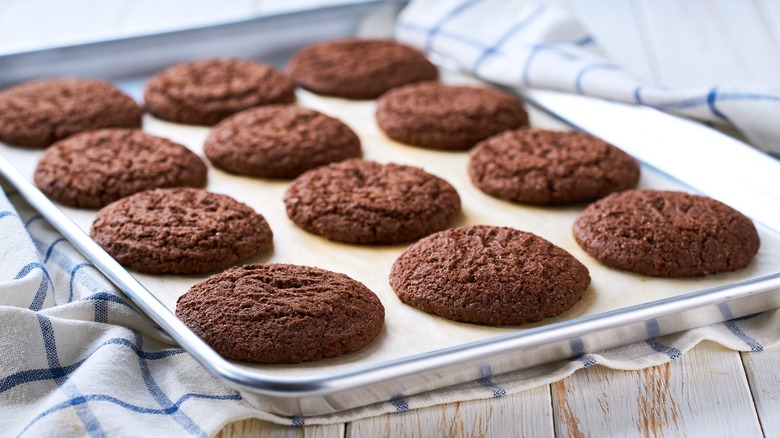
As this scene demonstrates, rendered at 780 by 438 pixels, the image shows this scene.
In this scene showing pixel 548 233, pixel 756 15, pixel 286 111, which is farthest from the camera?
pixel 756 15

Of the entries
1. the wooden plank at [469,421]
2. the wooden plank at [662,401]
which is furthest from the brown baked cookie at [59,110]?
the wooden plank at [662,401]

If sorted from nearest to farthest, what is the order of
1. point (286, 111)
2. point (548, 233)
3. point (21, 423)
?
point (21, 423)
point (548, 233)
point (286, 111)

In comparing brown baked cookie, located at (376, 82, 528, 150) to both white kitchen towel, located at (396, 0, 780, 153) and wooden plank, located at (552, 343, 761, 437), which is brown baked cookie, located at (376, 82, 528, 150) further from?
wooden plank, located at (552, 343, 761, 437)

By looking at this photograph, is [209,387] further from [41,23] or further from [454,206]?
[41,23]

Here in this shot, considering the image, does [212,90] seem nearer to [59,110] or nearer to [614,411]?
[59,110]

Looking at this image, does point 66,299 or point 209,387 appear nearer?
point 209,387

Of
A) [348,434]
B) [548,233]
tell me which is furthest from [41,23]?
[348,434]

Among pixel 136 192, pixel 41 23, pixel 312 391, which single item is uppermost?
pixel 312 391

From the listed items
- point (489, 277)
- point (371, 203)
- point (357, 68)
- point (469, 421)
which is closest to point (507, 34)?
point (357, 68)
